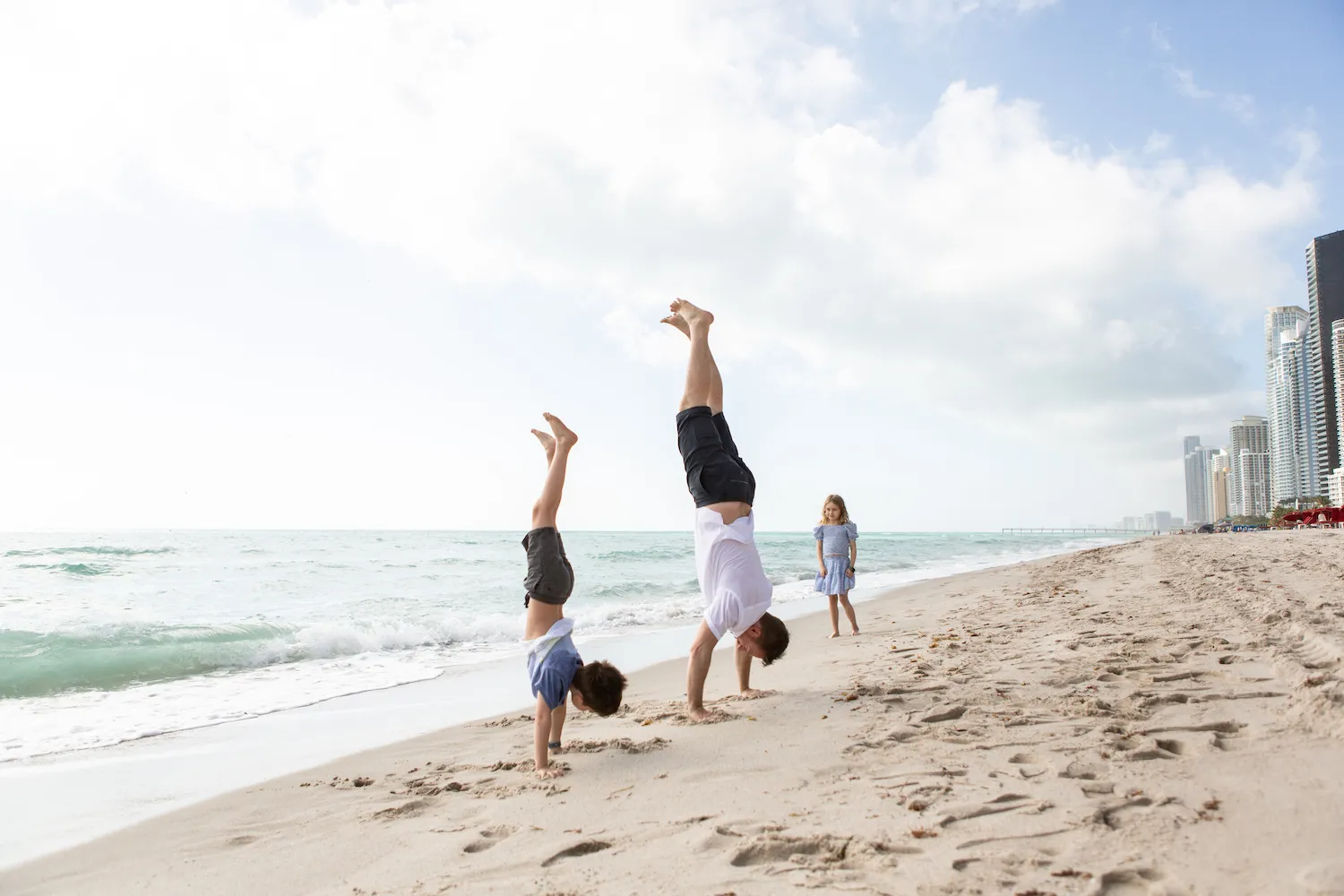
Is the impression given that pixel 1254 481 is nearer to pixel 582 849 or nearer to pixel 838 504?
pixel 838 504

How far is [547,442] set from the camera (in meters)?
5.21

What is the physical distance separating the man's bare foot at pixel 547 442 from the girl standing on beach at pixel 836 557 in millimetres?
4806

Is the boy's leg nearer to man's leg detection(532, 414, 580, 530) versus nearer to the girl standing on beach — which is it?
man's leg detection(532, 414, 580, 530)

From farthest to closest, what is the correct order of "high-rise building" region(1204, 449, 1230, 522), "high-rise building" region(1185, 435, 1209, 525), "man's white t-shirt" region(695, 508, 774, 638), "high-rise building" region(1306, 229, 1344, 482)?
"high-rise building" region(1185, 435, 1209, 525), "high-rise building" region(1204, 449, 1230, 522), "high-rise building" region(1306, 229, 1344, 482), "man's white t-shirt" region(695, 508, 774, 638)

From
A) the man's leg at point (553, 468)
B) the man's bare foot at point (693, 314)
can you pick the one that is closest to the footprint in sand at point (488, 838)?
Answer: the man's leg at point (553, 468)

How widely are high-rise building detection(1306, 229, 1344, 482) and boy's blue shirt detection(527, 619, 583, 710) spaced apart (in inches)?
4131

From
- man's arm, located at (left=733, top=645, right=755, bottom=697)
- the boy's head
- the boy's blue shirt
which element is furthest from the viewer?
man's arm, located at (left=733, top=645, right=755, bottom=697)

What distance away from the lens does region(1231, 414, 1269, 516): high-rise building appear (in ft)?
396

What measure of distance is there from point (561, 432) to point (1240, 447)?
153 m

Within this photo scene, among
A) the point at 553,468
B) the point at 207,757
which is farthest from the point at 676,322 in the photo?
the point at 207,757

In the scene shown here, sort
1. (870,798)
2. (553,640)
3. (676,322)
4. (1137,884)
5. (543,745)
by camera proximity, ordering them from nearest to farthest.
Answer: (1137,884) → (870,798) → (543,745) → (553,640) → (676,322)

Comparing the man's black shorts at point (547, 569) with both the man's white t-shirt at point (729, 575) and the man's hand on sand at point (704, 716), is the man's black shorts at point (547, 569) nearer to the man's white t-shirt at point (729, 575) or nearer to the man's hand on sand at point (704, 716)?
the man's white t-shirt at point (729, 575)

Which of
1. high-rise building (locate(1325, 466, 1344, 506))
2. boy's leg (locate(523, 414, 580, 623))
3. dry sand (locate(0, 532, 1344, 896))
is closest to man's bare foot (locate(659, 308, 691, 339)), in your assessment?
boy's leg (locate(523, 414, 580, 623))

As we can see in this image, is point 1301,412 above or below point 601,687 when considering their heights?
above
